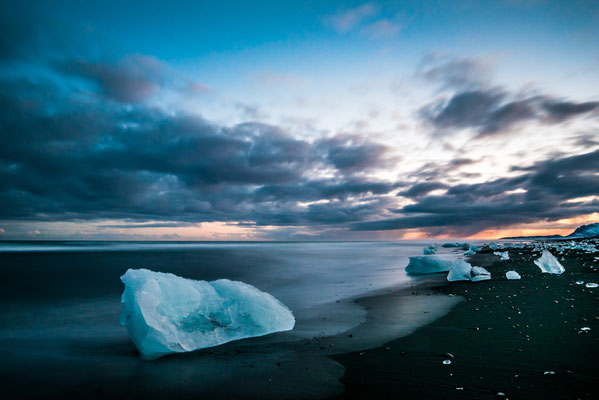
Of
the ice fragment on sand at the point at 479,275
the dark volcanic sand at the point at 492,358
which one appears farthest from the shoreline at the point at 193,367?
the ice fragment on sand at the point at 479,275

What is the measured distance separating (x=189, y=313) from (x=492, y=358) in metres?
5.47

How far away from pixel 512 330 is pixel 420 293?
5391mm

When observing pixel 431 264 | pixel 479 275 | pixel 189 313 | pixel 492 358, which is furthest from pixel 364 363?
pixel 431 264

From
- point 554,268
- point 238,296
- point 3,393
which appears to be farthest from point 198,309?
point 554,268

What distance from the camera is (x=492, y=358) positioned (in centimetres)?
450

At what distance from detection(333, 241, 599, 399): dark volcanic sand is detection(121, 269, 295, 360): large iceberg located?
213cm

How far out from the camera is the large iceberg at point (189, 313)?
5.35 metres

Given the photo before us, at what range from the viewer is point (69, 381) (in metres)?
4.45

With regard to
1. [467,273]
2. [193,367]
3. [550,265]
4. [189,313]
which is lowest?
[193,367]

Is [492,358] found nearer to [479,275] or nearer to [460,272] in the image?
[479,275]

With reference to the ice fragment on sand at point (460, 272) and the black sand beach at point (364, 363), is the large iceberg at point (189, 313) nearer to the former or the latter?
the black sand beach at point (364, 363)

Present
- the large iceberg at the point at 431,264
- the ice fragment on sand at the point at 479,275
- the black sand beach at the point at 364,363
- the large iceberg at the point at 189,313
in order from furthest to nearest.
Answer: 1. the large iceberg at the point at 431,264
2. the ice fragment on sand at the point at 479,275
3. the large iceberg at the point at 189,313
4. the black sand beach at the point at 364,363

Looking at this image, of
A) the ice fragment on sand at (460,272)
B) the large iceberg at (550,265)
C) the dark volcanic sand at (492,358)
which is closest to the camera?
the dark volcanic sand at (492,358)

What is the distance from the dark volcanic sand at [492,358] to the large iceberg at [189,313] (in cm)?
213
